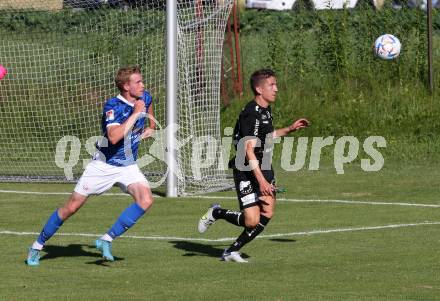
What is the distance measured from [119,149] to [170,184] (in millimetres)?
6124

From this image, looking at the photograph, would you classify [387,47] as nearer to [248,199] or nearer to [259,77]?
[259,77]

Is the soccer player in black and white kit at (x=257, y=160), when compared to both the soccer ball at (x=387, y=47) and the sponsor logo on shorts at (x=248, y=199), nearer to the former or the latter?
the sponsor logo on shorts at (x=248, y=199)

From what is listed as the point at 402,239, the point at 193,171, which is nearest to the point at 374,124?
the point at 193,171

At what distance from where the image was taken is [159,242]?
13680 mm

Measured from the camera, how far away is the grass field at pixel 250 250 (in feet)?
34.2

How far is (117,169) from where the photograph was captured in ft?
39.9

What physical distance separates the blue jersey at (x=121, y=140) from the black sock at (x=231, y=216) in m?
1.13

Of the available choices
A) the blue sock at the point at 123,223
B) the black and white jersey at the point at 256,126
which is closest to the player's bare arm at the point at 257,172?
the black and white jersey at the point at 256,126

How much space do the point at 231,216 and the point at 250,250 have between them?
74 centimetres

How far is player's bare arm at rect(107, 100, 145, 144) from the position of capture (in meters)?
11.6

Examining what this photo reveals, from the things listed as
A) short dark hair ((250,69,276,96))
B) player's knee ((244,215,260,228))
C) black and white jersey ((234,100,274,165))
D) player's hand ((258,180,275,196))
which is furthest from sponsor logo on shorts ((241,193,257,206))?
short dark hair ((250,69,276,96))

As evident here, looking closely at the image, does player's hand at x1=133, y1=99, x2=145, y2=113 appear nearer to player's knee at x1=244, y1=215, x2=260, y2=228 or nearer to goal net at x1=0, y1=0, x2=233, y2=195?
player's knee at x1=244, y1=215, x2=260, y2=228

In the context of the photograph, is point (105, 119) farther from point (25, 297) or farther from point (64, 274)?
point (25, 297)

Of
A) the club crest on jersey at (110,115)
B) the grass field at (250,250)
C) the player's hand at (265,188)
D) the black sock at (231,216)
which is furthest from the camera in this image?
the black sock at (231,216)
